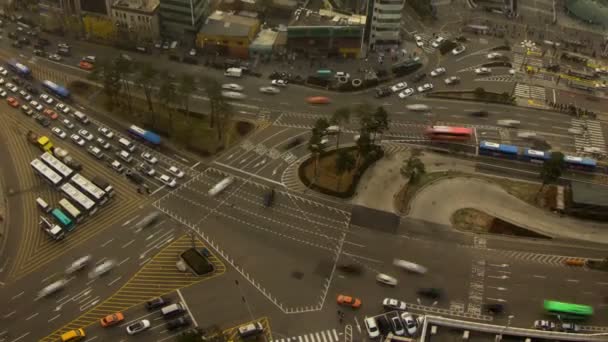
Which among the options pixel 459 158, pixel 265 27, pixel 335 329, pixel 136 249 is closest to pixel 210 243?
pixel 136 249

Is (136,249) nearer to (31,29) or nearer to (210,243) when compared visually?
(210,243)

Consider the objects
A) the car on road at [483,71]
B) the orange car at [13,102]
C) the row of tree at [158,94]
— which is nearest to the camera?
the row of tree at [158,94]

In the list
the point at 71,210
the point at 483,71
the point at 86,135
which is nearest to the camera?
the point at 71,210

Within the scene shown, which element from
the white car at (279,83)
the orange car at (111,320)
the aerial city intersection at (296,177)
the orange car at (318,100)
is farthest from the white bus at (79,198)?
the orange car at (318,100)

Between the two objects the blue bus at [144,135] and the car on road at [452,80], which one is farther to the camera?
→ the car on road at [452,80]

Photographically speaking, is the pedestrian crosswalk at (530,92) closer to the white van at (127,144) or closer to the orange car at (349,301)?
the orange car at (349,301)

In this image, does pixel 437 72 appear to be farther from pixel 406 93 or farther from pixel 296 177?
pixel 296 177

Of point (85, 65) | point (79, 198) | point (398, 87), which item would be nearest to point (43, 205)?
point (79, 198)
